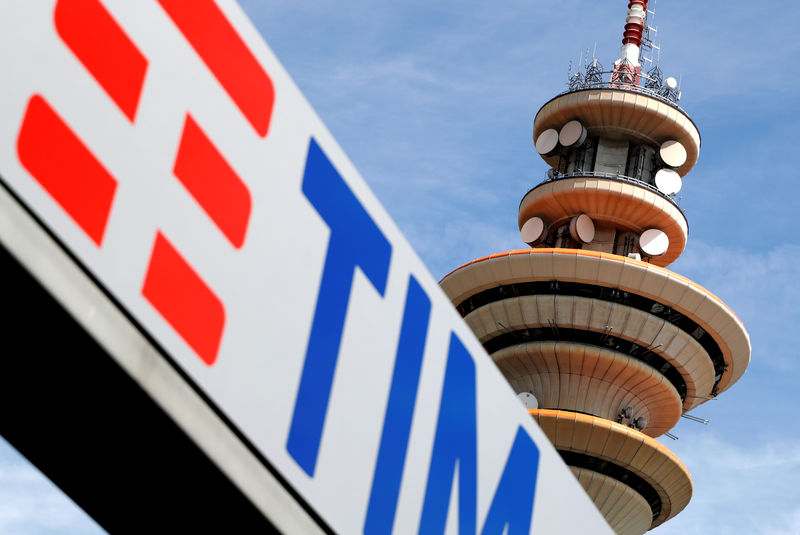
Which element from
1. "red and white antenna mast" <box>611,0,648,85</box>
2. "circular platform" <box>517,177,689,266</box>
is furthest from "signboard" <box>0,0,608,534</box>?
"red and white antenna mast" <box>611,0,648,85</box>

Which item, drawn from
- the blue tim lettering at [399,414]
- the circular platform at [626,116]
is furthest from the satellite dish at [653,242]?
the blue tim lettering at [399,414]

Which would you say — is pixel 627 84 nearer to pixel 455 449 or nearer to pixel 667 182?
pixel 667 182

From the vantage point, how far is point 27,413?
18.5 feet

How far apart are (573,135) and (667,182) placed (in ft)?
23.2

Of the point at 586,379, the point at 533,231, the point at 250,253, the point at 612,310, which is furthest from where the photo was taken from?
the point at 533,231

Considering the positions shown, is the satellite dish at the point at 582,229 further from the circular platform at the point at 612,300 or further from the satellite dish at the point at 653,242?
the circular platform at the point at 612,300

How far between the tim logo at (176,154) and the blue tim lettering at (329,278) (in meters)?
0.64

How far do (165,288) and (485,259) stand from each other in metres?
64.2

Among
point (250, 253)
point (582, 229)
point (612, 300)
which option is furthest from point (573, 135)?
point (250, 253)

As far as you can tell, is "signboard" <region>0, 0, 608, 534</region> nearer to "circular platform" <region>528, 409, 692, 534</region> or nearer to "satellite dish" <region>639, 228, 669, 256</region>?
"circular platform" <region>528, 409, 692, 534</region>

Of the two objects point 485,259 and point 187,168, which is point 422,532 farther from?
point 485,259

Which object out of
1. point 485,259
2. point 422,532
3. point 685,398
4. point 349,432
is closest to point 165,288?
point 349,432

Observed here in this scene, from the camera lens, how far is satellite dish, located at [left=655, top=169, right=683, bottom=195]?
7531cm

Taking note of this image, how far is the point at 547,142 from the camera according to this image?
78.8 meters
